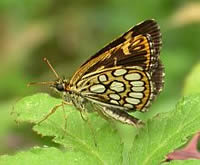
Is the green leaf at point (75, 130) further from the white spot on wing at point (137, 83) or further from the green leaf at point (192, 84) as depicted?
the green leaf at point (192, 84)

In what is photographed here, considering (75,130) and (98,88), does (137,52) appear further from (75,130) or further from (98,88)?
(75,130)

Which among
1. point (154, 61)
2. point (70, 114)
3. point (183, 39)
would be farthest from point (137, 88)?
point (183, 39)

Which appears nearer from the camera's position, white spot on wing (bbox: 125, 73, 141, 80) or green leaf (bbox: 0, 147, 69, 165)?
green leaf (bbox: 0, 147, 69, 165)

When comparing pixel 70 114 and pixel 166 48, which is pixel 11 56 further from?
pixel 70 114

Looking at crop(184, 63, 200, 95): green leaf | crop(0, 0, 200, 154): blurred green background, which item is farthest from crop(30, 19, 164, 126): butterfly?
crop(0, 0, 200, 154): blurred green background

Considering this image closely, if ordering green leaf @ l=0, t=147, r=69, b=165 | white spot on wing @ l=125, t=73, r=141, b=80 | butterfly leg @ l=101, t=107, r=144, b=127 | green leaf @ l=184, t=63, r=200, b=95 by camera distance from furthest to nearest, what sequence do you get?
1. green leaf @ l=184, t=63, r=200, b=95
2. white spot on wing @ l=125, t=73, r=141, b=80
3. butterfly leg @ l=101, t=107, r=144, b=127
4. green leaf @ l=0, t=147, r=69, b=165

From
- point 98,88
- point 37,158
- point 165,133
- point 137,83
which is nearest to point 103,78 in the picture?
point 98,88

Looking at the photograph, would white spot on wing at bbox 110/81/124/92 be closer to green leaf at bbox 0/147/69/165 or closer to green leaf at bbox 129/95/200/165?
green leaf at bbox 129/95/200/165
